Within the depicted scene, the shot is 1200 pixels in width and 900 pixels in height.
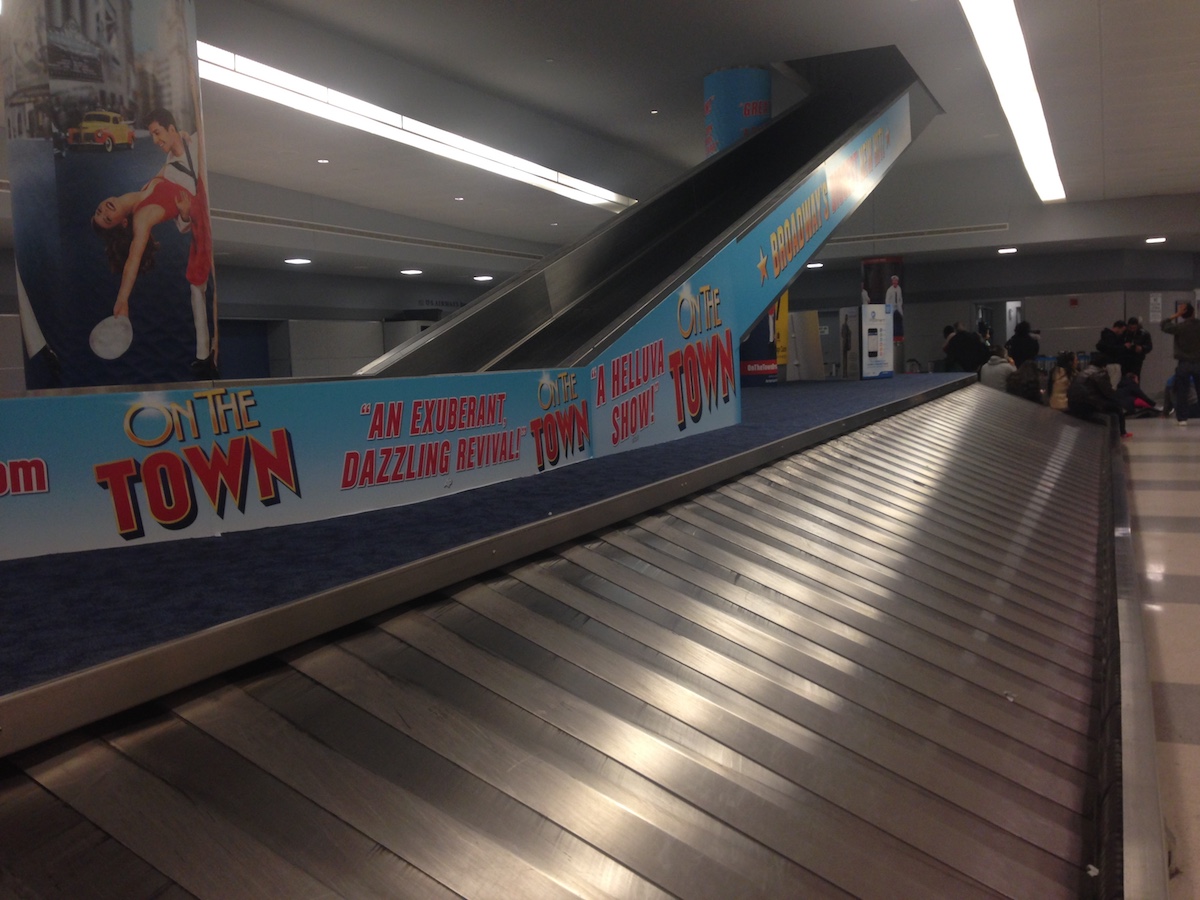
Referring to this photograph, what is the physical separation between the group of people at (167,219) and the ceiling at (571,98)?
4.57 meters

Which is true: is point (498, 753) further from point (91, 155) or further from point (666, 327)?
point (666, 327)

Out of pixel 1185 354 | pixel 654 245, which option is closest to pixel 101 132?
pixel 654 245

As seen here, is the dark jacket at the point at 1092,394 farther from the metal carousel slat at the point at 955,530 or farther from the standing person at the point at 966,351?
the metal carousel slat at the point at 955,530

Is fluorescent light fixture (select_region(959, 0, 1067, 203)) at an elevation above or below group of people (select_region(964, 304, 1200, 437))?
above

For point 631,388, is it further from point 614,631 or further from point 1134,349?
point 1134,349

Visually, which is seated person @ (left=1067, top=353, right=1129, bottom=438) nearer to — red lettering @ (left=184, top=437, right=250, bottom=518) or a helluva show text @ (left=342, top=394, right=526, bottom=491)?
a helluva show text @ (left=342, top=394, right=526, bottom=491)

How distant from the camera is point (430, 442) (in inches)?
158

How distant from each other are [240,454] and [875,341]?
11.0 meters

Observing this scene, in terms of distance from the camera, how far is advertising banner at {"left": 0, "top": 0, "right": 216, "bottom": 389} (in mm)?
3625

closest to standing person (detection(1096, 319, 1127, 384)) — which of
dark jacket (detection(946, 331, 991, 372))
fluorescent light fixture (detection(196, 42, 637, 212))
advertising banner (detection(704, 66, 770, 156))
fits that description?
dark jacket (detection(946, 331, 991, 372))

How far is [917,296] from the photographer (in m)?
21.2

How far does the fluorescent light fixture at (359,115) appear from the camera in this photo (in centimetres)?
792

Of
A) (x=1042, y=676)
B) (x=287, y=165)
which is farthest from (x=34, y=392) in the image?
(x=287, y=165)

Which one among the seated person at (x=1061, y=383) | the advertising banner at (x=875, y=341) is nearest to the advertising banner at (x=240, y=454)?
the advertising banner at (x=875, y=341)
